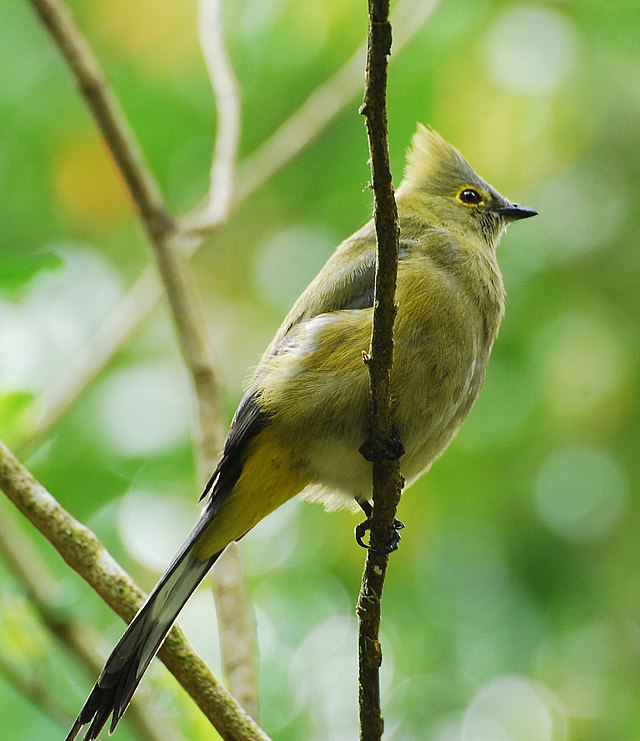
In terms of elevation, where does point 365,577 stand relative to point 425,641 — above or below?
below

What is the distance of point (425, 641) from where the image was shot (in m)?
6.20

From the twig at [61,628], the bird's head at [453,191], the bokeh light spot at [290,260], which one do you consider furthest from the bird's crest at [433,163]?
the twig at [61,628]

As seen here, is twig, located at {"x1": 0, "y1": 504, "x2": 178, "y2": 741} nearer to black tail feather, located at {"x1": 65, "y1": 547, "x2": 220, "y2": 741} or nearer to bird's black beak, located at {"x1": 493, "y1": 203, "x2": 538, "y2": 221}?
black tail feather, located at {"x1": 65, "y1": 547, "x2": 220, "y2": 741}

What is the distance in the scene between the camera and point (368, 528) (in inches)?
151

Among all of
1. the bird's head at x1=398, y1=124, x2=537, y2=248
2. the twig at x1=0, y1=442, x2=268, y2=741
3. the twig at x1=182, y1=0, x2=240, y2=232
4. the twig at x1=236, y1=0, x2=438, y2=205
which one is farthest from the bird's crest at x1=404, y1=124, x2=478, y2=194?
the twig at x1=0, y1=442, x2=268, y2=741

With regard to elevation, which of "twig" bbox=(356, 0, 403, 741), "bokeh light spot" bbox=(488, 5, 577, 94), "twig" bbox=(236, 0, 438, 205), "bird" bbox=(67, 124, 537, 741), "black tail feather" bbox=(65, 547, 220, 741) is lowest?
"black tail feather" bbox=(65, 547, 220, 741)

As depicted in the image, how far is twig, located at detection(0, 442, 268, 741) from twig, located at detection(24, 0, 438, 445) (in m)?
1.56

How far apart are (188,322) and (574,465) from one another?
296cm

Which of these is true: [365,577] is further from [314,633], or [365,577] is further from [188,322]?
[314,633]

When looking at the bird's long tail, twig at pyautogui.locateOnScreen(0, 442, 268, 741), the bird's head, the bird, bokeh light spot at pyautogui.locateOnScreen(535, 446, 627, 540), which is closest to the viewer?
twig at pyautogui.locateOnScreen(0, 442, 268, 741)

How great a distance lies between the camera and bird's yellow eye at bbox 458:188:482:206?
4973 mm

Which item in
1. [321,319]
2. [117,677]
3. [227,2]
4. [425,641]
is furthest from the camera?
[227,2]

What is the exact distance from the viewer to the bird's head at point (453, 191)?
A: 4879 millimetres

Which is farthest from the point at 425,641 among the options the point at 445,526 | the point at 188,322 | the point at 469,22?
the point at 469,22
